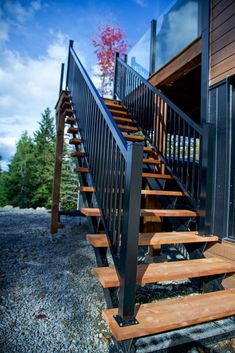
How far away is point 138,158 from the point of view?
1.27 metres

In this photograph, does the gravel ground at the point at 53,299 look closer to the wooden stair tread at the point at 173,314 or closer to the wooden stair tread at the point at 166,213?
the wooden stair tread at the point at 173,314

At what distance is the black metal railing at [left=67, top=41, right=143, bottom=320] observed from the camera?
1.24 m

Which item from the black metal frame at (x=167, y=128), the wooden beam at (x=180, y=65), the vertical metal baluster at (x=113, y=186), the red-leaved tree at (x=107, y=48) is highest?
the red-leaved tree at (x=107, y=48)

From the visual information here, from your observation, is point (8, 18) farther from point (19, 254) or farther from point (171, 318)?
point (171, 318)

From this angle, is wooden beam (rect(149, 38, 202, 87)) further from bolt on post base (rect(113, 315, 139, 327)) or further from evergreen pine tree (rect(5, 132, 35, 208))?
evergreen pine tree (rect(5, 132, 35, 208))

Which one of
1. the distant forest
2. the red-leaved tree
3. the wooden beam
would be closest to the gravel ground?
the wooden beam

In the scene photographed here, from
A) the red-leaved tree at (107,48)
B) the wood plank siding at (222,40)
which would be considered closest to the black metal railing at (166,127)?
the wood plank siding at (222,40)

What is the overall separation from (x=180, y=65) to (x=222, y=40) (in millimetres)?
893

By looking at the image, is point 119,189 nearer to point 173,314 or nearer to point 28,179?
point 173,314

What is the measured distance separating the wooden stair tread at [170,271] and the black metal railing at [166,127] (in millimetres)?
664

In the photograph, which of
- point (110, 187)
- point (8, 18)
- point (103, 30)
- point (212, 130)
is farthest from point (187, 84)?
point (103, 30)

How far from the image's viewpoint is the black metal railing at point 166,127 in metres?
2.41

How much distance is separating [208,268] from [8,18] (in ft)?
34.0

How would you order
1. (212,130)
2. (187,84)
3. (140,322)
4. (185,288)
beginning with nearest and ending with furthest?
(140,322), (212,130), (185,288), (187,84)
